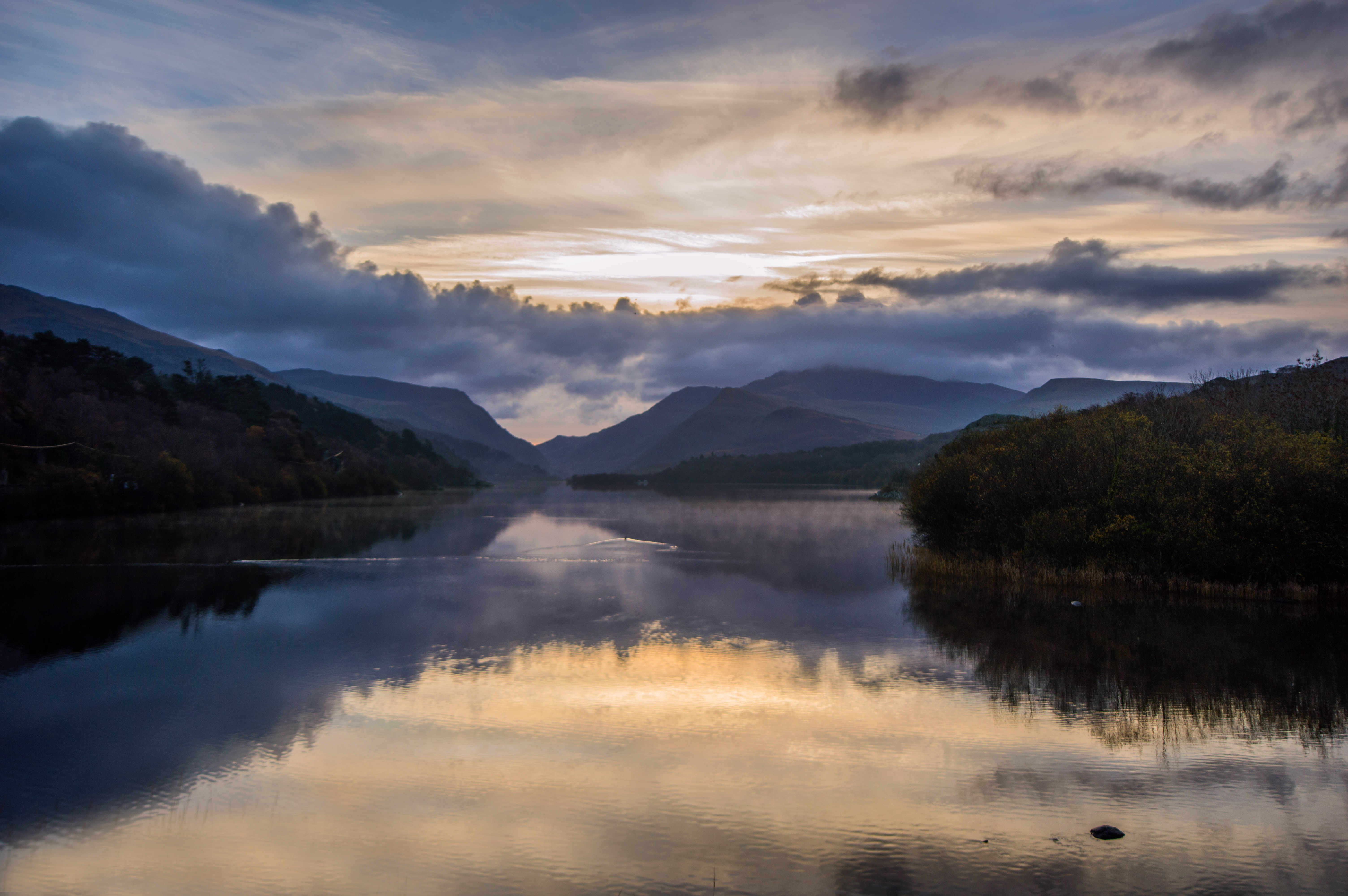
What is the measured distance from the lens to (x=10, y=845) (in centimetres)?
1010

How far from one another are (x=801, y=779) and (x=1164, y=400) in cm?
3526

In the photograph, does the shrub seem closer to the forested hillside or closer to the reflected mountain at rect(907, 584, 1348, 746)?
the reflected mountain at rect(907, 584, 1348, 746)

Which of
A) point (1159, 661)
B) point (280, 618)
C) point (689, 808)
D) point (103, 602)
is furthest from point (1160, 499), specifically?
point (103, 602)

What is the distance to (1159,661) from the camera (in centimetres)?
2028

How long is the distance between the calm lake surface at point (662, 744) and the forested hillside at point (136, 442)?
147 feet

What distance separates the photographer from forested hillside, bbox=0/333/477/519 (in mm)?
67562

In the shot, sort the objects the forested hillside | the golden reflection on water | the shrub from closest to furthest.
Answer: the golden reflection on water
the shrub
the forested hillside

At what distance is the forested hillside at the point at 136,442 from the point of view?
67.6m

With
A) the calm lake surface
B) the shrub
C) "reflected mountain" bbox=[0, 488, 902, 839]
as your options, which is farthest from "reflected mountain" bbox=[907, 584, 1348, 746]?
A: "reflected mountain" bbox=[0, 488, 902, 839]

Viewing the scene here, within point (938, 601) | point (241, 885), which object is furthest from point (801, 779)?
point (938, 601)

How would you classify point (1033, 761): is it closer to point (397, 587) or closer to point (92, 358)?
point (397, 587)

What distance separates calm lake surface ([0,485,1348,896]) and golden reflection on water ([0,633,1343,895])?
5cm

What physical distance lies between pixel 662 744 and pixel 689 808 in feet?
9.36

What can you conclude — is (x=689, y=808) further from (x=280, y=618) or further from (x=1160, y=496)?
(x=1160, y=496)
